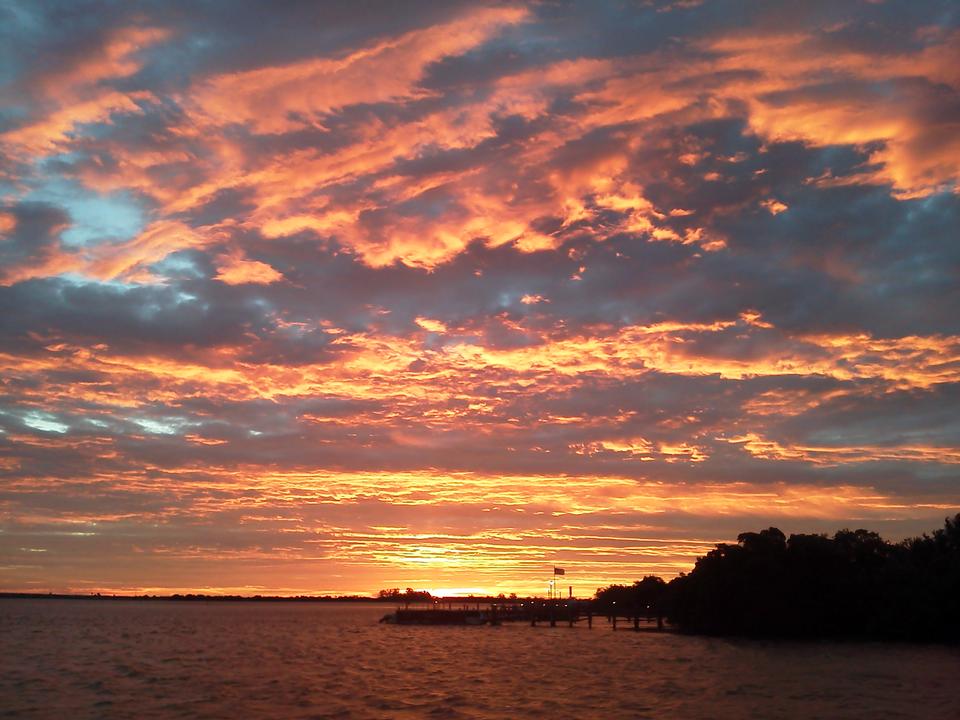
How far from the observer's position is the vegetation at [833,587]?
96.6 metres

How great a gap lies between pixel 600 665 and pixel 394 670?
54.8ft

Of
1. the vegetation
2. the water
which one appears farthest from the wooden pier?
the water

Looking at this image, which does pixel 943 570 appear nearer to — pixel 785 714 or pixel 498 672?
pixel 498 672

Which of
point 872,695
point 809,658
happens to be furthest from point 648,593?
point 872,695

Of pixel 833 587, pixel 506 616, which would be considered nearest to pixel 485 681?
pixel 833 587

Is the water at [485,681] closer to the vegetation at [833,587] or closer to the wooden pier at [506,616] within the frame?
the vegetation at [833,587]

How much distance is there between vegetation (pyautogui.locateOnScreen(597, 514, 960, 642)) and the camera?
96562 millimetres

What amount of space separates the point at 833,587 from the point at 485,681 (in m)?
62.8

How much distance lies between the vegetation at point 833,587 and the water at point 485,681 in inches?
381

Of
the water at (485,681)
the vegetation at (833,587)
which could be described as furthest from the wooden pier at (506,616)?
the water at (485,681)

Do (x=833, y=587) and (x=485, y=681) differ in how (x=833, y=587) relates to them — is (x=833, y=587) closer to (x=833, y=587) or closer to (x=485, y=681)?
(x=833, y=587)

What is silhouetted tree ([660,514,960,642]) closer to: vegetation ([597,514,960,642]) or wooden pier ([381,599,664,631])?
vegetation ([597,514,960,642])

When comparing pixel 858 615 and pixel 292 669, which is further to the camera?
pixel 858 615

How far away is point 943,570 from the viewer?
102m
